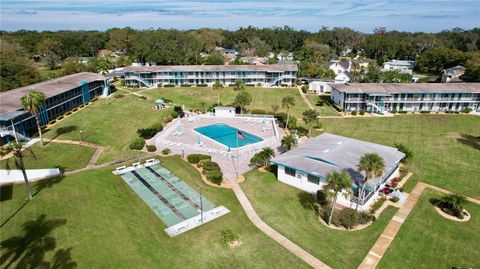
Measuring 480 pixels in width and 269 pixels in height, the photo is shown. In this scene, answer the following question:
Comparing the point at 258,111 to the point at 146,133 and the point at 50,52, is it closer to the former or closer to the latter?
the point at 146,133

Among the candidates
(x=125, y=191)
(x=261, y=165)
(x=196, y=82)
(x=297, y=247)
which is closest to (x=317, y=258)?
(x=297, y=247)

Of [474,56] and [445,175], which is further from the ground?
[474,56]

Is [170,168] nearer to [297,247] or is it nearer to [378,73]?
[297,247]

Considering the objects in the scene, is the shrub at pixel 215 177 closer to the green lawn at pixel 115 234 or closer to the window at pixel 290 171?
the green lawn at pixel 115 234

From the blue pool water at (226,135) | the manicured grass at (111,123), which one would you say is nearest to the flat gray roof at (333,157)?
the blue pool water at (226,135)

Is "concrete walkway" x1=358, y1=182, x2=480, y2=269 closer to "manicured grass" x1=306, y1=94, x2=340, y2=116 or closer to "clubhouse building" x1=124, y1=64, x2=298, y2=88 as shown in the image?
"manicured grass" x1=306, y1=94, x2=340, y2=116

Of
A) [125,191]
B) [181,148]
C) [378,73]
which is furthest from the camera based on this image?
[378,73]

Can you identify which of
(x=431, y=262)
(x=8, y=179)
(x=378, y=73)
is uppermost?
(x=378, y=73)

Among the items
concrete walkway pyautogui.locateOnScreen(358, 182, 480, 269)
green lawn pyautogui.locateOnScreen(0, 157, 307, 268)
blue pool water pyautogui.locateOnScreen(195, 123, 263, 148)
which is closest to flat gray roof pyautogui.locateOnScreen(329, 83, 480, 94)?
blue pool water pyautogui.locateOnScreen(195, 123, 263, 148)
